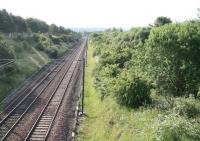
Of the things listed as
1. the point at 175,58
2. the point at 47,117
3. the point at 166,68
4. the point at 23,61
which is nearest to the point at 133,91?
the point at 166,68

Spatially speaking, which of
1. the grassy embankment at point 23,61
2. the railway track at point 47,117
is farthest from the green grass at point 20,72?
the railway track at point 47,117

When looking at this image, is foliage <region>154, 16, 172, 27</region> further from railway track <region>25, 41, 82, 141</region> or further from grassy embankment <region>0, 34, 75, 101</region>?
railway track <region>25, 41, 82, 141</region>

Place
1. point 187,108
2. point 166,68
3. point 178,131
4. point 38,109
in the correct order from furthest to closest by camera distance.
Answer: point 38,109 < point 166,68 < point 187,108 < point 178,131

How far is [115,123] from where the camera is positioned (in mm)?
25859

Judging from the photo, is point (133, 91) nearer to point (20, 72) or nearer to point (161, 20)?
point (20, 72)

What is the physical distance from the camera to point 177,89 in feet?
86.2

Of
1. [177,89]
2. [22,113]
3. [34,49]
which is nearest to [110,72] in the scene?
[22,113]

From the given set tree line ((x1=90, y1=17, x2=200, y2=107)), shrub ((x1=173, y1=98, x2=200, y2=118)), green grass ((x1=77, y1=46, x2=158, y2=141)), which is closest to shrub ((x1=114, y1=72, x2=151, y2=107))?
tree line ((x1=90, y1=17, x2=200, y2=107))

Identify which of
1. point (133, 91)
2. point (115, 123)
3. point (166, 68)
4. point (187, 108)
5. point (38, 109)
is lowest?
point (38, 109)

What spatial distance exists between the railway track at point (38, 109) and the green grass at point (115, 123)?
9.92 feet

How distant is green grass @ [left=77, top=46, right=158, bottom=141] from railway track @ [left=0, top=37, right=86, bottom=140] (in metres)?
3.02

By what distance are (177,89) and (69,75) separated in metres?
32.1

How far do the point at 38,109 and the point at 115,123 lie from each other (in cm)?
1106

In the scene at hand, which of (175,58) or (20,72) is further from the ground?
(175,58)
